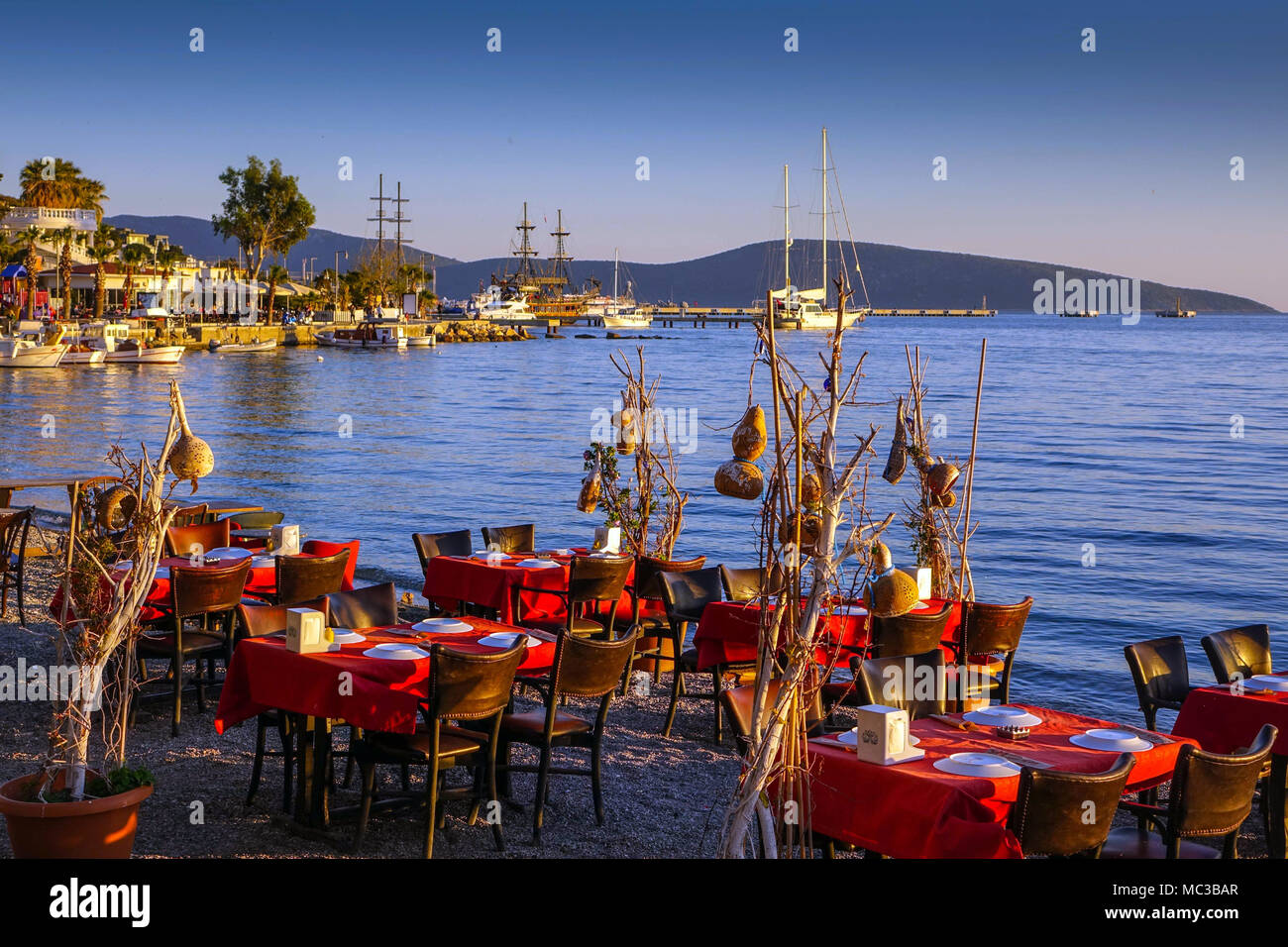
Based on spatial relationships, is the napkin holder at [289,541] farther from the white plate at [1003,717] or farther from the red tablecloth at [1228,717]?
the red tablecloth at [1228,717]

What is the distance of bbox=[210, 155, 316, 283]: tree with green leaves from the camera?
93.2 meters

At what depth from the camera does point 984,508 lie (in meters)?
24.7

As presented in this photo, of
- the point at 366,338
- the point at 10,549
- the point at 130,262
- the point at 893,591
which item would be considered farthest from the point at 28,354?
the point at 893,591

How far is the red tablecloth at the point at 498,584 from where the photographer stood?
923 cm

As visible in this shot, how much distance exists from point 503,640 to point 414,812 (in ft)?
3.19

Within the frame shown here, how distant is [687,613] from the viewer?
877 cm

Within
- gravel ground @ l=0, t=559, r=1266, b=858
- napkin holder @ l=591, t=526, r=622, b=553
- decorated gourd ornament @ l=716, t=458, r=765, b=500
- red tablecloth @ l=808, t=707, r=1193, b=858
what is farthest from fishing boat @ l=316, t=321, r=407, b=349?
red tablecloth @ l=808, t=707, r=1193, b=858

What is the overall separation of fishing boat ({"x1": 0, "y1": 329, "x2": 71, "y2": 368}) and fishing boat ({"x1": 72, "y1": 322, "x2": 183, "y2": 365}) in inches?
146

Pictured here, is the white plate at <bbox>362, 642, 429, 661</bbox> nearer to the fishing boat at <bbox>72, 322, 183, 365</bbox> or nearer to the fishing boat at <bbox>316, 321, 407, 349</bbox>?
the fishing boat at <bbox>72, 322, 183, 365</bbox>

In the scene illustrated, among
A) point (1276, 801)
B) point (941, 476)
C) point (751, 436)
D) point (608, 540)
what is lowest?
point (1276, 801)

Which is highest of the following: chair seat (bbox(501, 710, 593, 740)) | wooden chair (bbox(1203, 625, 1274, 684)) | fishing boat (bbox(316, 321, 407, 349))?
fishing boat (bbox(316, 321, 407, 349))

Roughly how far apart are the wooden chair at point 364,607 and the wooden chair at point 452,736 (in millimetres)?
1183

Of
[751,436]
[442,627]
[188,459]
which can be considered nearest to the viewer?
[751,436]

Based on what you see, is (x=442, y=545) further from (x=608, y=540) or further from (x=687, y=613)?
(x=687, y=613)
